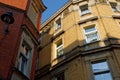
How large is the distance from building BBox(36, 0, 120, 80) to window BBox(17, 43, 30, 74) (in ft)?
11.1

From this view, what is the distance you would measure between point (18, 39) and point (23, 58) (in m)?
1.41

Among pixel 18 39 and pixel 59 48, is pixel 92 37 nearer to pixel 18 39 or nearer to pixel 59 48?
pixel 59 48

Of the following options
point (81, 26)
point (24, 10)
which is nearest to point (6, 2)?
point (24, 10)

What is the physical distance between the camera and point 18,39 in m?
11.2

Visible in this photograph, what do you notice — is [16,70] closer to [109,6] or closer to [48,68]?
[48,68]

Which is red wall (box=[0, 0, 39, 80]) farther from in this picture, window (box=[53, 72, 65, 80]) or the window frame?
window (box=[53, 72, 65, 80])

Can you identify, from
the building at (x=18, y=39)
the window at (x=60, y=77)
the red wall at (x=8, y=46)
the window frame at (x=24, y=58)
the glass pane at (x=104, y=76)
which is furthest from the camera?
the window at (x=60, y=77)

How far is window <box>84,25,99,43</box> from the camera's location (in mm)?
15266

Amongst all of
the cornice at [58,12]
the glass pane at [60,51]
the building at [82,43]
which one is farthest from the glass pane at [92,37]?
the cornice at [58,12]

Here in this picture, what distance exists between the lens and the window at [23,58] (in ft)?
37.5

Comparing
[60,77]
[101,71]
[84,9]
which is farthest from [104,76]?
[84,9]

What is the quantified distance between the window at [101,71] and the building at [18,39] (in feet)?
13.0

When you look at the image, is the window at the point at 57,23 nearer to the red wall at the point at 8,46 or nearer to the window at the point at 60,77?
the window at the point at 60,77

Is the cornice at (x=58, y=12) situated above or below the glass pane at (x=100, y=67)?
above
